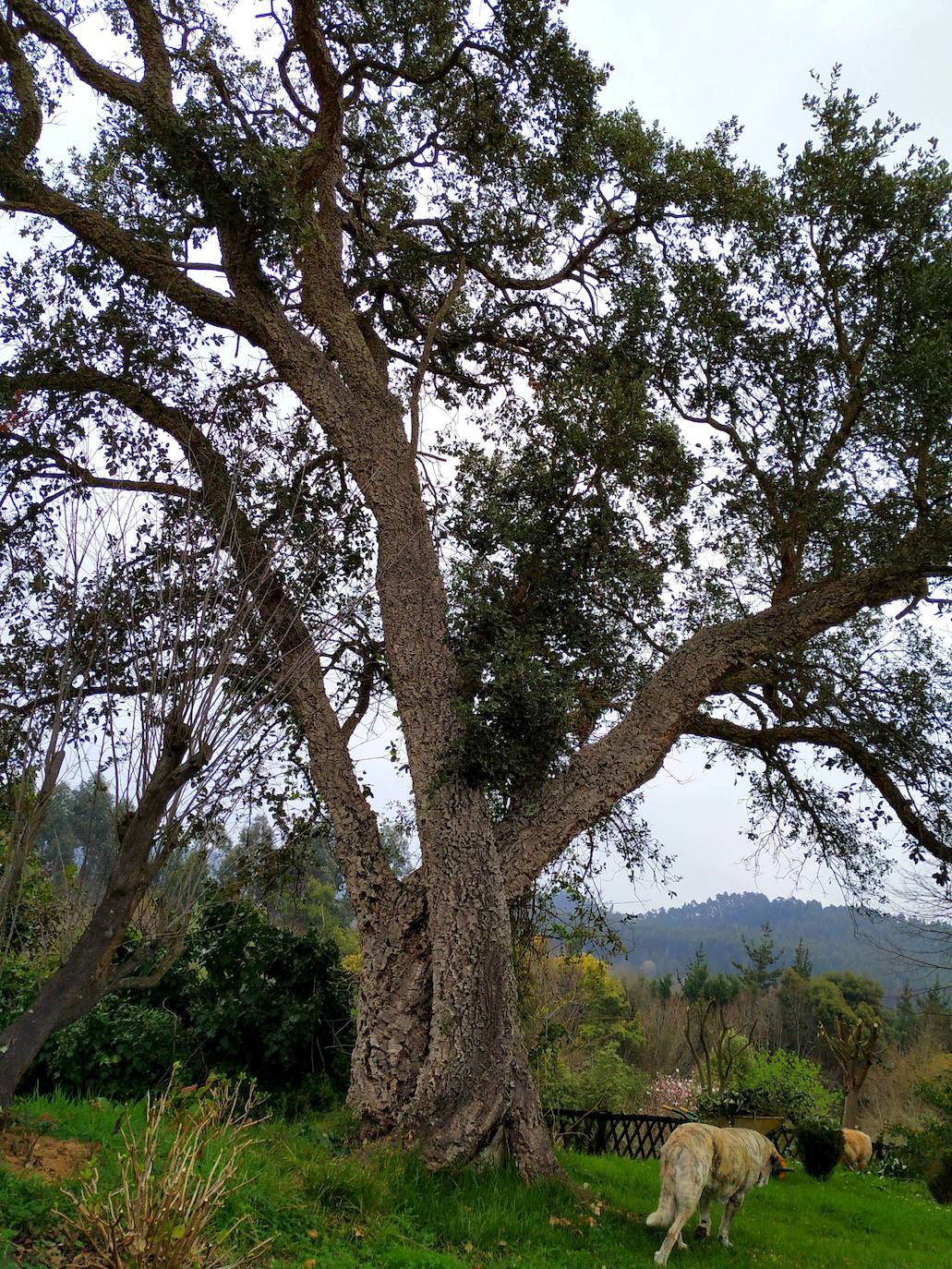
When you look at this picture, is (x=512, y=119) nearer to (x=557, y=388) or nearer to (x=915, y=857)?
(x=557, y=388)

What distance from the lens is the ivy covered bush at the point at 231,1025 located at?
25.6 feet

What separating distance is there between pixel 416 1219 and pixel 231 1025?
12.6 feet

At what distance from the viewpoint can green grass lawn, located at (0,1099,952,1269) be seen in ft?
12.9

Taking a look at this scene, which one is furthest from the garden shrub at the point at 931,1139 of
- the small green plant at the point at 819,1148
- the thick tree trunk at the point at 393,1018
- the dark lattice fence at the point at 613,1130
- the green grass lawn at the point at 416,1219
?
the thick tree trunk at the point at 393,1018

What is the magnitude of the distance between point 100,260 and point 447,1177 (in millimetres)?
8297

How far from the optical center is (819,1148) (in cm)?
→ 1019

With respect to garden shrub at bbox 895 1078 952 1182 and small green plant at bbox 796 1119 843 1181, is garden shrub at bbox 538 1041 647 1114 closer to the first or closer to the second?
small green plant at bbox 796 1119 843 1181

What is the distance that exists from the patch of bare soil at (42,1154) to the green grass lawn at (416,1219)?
118mm

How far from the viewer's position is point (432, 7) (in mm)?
8617

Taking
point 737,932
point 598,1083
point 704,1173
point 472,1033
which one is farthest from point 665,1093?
point 737,932

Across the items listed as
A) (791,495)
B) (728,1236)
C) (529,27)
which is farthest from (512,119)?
(728,1236)

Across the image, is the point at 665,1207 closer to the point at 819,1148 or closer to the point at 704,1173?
the point at 704,1173

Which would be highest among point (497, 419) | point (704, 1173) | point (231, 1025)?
point (497, 419)

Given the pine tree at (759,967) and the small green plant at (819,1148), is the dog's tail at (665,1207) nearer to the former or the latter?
the small green plant at (819,1148)
